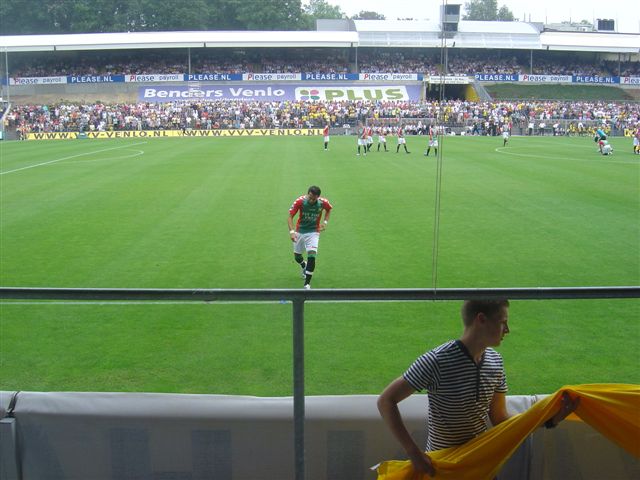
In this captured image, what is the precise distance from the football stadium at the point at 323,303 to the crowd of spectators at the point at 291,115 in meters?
11.1

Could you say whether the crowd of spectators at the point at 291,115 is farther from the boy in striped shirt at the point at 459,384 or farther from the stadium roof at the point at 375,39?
the boy in striped shirt at the point at 459,384

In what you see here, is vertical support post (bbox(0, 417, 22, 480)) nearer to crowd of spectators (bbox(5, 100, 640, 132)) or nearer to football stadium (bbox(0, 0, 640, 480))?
football stadium (bbox(0, 0, 640, 480))

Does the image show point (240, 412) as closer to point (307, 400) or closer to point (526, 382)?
point (307, 400)

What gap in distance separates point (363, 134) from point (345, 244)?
21.3 meters

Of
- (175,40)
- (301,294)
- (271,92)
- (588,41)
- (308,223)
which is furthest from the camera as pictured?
(271,92)

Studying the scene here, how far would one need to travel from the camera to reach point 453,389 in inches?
112

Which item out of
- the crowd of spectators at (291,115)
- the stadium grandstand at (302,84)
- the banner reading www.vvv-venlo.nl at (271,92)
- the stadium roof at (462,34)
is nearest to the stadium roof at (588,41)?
the stadium grandstand at (302,84)

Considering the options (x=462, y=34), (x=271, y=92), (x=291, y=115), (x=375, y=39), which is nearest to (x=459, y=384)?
(x=462, y=34)

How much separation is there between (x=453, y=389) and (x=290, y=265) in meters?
9.86

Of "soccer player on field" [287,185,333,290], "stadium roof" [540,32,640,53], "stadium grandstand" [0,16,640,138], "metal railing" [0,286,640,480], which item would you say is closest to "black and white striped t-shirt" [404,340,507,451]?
"metal railing" [0,286,640,480]

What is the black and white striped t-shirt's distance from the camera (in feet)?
9.19

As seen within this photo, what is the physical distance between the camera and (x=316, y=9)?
6744 centimetres

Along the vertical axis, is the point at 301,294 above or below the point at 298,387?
above

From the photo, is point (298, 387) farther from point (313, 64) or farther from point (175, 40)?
point (313, 64)
